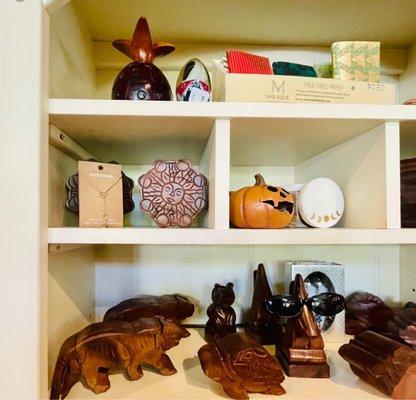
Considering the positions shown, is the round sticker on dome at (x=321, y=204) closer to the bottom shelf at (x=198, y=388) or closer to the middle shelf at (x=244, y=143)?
the middle shelf at (x=244, y=143)

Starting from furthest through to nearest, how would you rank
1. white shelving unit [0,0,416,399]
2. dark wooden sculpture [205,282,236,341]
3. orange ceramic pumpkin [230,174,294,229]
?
dark wooden sculpture [205,282,236,341], orange ceramic pumpkin [230,174,294,229], white shelving unit [0,0,416,399]

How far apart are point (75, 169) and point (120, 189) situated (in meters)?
0.26

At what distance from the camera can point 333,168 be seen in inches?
32.8

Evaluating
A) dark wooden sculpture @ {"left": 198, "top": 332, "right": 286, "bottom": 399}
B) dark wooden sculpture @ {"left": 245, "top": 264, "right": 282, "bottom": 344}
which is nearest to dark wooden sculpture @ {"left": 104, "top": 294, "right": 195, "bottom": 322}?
dark wooden sculpture @ {"left": 245, "top": 264, "right": 282, "bottom": 344}

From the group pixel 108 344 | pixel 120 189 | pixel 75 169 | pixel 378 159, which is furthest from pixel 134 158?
pixel 378 159

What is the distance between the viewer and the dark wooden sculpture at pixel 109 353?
60 centimetres

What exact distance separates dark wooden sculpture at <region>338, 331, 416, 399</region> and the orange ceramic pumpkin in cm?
26

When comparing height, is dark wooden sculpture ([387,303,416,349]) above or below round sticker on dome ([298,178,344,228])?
below

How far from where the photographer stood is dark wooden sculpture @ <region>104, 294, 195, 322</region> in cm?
83

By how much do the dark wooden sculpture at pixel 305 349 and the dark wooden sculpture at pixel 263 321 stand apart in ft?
0.47

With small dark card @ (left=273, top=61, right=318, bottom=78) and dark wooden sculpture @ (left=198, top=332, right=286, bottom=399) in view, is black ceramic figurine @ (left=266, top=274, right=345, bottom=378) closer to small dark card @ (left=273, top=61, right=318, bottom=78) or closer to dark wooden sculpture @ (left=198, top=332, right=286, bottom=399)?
dark wooden sculpture @ (left=198, top=332, right=286, bottom=399)

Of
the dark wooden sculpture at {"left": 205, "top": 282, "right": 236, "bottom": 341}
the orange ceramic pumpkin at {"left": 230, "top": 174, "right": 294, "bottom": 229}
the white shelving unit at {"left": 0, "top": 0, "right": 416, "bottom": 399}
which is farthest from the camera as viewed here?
the dark wooden sculpture at {"left": 205, "top": 282, "right": 236, "bottom": 341}

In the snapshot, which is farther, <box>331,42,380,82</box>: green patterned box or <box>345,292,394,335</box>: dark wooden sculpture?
<box>345,292,394,335</box>: dark wooden sculpture

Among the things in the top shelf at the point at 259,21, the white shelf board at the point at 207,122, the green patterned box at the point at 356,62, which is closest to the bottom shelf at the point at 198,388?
the white shelf board at the point at 207,122
